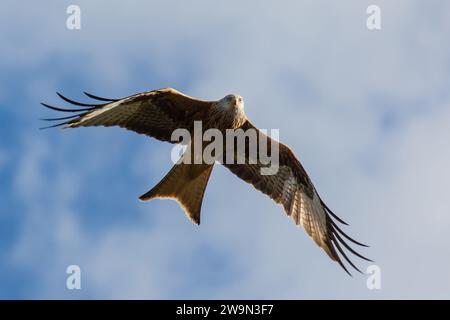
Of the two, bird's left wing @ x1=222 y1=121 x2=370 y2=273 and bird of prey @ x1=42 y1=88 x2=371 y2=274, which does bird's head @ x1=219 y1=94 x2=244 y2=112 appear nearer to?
bird of prey @ x1=42 y1=88 x2=371 y2=274

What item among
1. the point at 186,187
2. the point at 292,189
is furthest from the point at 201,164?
the point at 292,189

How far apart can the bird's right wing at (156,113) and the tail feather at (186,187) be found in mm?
502

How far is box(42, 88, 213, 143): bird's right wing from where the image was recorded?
1123 cm

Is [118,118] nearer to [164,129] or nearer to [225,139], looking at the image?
[164,129]

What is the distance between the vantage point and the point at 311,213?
1270 centimetres

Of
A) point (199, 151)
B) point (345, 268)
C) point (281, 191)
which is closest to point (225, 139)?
point (199, 151)

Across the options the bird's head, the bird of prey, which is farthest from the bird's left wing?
the bird's head

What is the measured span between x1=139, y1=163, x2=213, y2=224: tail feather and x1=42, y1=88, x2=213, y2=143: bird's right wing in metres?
0.50

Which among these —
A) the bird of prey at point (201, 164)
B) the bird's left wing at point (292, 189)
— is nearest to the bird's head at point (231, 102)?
the bird of prey at point (201, 164)

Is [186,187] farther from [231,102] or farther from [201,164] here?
[231,102]

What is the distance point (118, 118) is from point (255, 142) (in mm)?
2204

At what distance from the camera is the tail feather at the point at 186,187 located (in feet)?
38.4
